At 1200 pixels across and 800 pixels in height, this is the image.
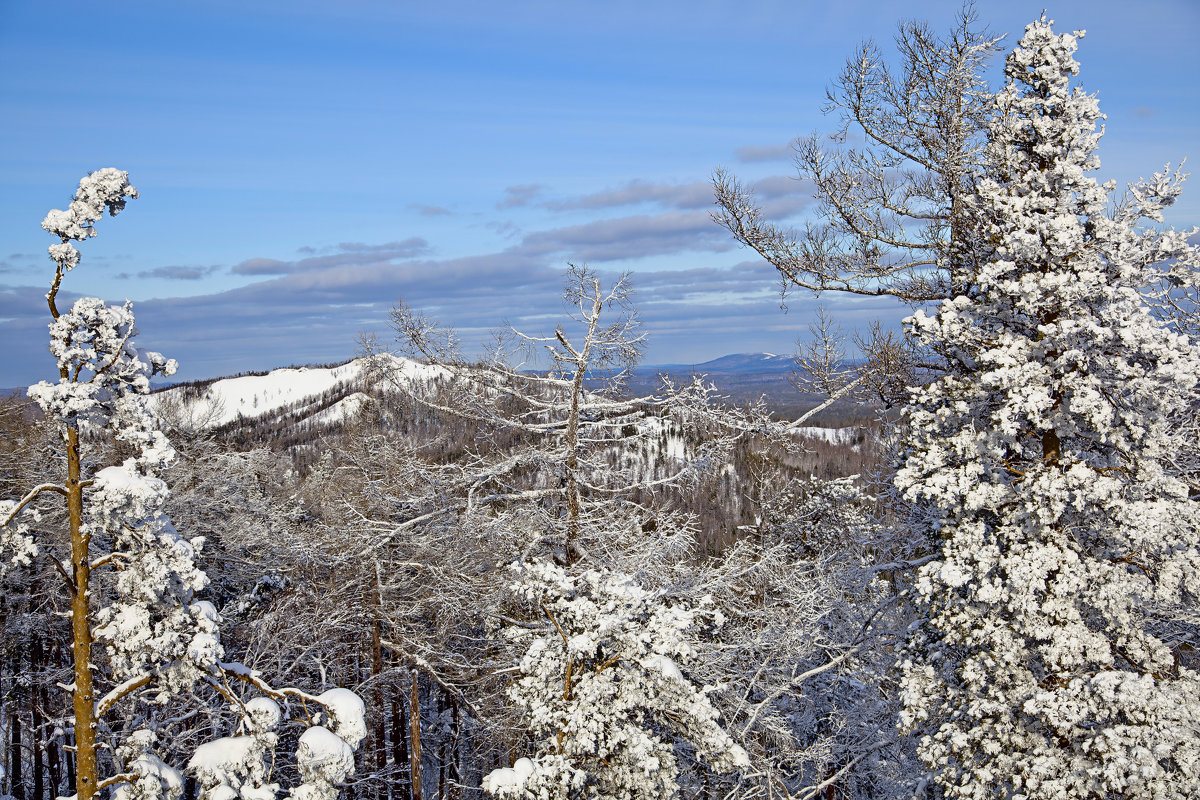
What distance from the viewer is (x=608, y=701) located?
7.18m

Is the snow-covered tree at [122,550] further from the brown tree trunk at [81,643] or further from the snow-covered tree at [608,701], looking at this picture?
the snow-covered tree at [608,701]

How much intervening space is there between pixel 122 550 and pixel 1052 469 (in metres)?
7.13

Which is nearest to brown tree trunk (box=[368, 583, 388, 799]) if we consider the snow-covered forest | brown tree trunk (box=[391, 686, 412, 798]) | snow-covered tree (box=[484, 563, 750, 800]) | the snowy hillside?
brown tree trunk (box=[391, 686, 412, 798])

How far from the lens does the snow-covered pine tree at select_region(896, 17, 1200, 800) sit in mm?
5801

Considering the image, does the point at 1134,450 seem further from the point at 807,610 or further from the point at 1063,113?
the point at 807,610

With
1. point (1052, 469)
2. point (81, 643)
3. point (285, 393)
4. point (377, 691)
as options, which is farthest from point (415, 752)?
point (285, 393)

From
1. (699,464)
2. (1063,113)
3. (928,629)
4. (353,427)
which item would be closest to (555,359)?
(699,464)

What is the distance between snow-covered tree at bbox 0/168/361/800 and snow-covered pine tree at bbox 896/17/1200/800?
533cm

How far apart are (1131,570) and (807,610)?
→ 634cm

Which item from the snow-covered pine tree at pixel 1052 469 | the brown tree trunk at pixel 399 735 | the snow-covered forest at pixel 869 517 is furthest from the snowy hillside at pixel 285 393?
the snow-covered pine tree at pixel 1052 469

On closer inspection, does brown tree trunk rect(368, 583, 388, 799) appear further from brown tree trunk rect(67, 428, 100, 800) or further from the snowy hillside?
the snowy hillside

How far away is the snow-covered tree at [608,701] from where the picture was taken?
22.7 ft

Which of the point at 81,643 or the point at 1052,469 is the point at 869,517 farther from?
the point at 81,643

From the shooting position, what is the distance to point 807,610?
482 inches
